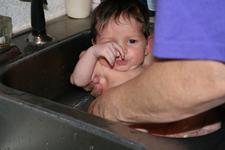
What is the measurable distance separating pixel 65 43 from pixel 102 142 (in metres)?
0.49

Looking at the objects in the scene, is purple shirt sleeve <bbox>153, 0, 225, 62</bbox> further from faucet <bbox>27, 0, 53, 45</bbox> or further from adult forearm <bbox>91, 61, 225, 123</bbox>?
faucet <bbox>27, 0, 53, 45</bbox>

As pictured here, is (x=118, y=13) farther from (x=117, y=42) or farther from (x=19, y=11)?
(x=19, y=11)

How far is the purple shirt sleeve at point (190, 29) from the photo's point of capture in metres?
0.41

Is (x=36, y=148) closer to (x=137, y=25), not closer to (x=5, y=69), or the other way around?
(x=5, y=69)

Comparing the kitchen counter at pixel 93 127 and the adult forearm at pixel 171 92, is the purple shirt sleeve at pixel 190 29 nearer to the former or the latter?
the adult forearm at pixel 171 92

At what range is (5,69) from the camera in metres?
0.86

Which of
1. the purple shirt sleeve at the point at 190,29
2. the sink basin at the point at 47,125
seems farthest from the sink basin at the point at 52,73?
the purple shirt sleeve at the point at 190,29

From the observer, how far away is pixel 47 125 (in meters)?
0.68

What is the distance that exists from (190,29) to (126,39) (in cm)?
63

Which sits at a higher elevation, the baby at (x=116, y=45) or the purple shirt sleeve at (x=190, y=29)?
the purple shirt sleeve at (x=190, y=29)

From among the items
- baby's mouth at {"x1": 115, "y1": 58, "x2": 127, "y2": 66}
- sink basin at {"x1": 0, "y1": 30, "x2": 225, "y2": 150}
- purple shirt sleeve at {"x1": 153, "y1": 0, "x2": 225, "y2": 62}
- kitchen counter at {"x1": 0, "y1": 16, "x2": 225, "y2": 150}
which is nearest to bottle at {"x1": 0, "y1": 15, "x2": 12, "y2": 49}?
sink basin at {"x1": 0, "y1": 30, "x2": 225, "y2": 150}

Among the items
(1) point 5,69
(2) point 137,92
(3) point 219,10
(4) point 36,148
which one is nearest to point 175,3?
(3) point 219,10

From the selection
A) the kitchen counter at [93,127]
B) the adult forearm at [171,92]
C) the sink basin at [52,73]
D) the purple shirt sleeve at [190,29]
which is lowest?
the sink basin at [52,73]

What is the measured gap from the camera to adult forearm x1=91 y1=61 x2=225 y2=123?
1.50 ft
